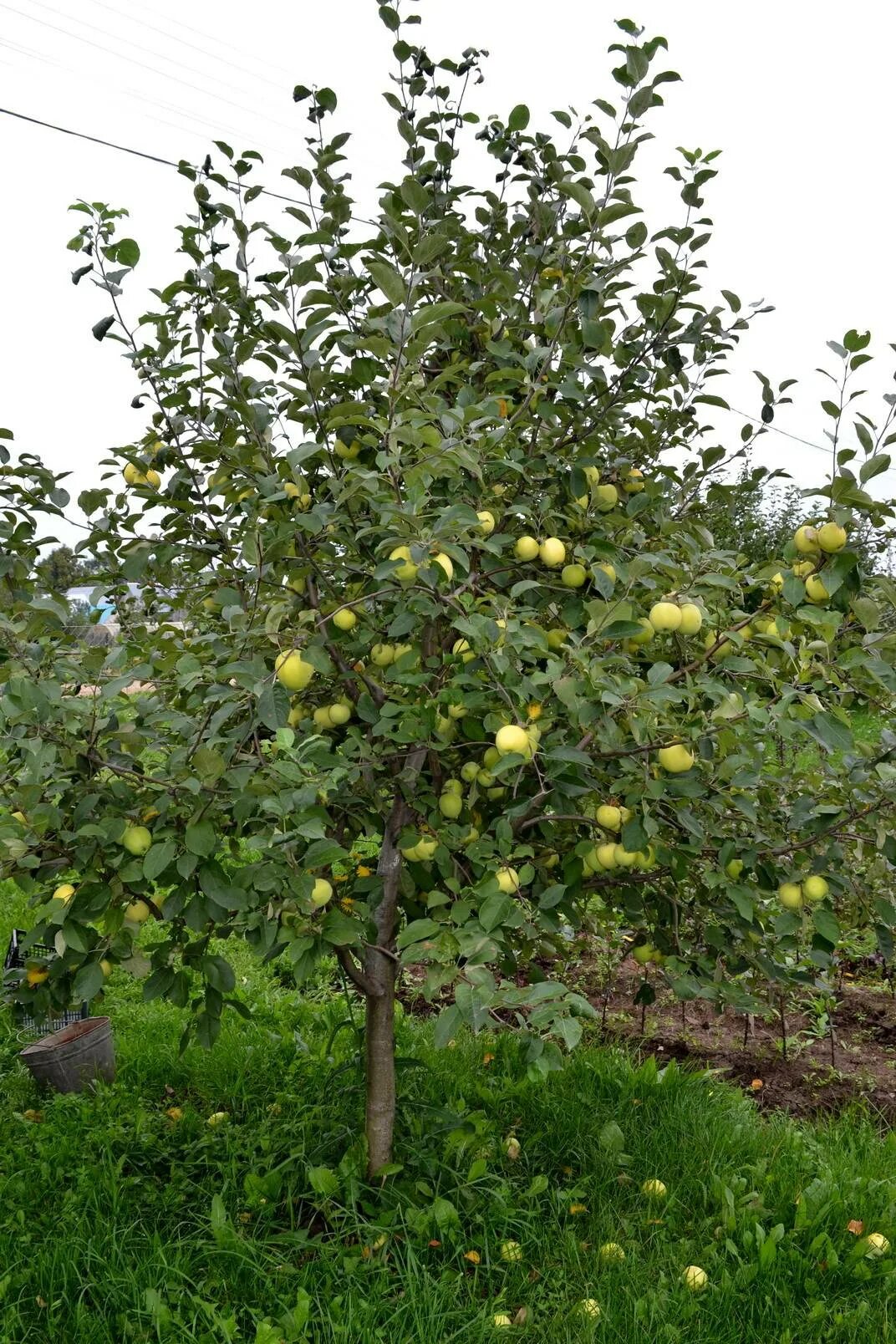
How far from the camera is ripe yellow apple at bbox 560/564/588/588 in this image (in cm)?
217

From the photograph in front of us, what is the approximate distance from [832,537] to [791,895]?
0.78 m

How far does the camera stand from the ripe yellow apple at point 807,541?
1.89 meters

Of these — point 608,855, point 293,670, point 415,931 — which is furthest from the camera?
point 608,855

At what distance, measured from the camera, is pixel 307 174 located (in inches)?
90.3

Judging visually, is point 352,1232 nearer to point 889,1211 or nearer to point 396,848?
point 396,848

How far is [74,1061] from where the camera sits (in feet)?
10.6

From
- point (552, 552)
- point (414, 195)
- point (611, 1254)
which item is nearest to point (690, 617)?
point (552, 552)

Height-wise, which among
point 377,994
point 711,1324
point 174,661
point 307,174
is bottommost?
point 711,1324

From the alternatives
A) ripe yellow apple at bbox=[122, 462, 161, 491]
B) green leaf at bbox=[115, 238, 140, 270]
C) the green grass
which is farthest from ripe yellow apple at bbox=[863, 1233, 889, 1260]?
green leaf at bbox=[115, 238, 140, 270]

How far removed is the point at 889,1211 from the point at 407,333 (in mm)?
2334

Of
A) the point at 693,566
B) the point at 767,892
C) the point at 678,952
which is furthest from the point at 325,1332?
the point at 693,566

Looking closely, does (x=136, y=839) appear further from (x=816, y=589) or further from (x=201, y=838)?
(x=816, y=589)

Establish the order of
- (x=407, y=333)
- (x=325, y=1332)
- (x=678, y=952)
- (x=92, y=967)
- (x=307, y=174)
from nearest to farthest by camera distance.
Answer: (x=407, y=333)
(x=92, y=967)
(x=325, y=1332)
(x=307, y=174)
(x=678, y=952)

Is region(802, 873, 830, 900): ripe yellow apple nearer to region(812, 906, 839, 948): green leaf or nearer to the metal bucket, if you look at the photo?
region(812, 906, 839, 948): green leaf
